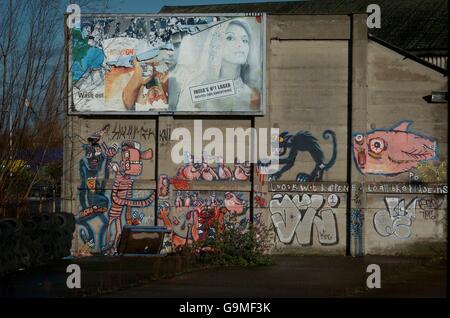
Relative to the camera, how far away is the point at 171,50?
20.0 meters

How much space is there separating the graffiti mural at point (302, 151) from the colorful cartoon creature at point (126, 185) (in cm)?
356

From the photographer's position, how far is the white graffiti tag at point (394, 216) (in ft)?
65.3

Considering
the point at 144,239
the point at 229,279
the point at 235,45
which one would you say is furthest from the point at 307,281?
the point at 235,45

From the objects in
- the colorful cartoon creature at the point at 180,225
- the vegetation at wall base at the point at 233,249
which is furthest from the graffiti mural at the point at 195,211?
the vegetation at wall base at the point at 233,249

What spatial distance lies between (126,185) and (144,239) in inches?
68.0

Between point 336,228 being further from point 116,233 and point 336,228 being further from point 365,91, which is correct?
point 116,233

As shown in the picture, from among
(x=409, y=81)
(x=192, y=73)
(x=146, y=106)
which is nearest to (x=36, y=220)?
(x=146, y=106)

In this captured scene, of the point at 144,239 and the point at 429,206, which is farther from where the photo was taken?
the point at 429,206

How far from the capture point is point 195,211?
2006cm

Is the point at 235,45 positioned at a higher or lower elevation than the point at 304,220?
higher

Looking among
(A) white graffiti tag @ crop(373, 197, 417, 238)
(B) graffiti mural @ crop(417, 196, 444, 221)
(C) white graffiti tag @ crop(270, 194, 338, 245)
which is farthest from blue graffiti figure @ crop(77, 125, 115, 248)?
(B) graffiti mural @ crop(417, 196, 444, 221)

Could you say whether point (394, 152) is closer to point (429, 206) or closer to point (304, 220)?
point (429, 206)

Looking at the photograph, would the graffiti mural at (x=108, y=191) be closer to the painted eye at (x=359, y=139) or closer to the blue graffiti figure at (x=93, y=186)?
the blue graffiti figure at (x=93, y=186)
